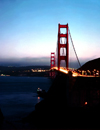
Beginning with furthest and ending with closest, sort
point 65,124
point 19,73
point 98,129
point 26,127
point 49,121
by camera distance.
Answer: point 19,73 < point 26,127 < point 49,121 < point 65,124 < point 98,129

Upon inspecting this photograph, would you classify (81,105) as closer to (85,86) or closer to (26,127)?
(85,86)

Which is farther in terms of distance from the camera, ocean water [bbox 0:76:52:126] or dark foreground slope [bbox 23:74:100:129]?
ocean water [bbox 0:76:52:126]

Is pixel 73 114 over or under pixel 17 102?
over

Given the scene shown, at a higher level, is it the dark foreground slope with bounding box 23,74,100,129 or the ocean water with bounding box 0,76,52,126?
the dark foreground slope with bounding box 23,74,100,129

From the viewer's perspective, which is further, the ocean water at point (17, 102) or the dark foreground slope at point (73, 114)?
the ocean water at point (17, 102)

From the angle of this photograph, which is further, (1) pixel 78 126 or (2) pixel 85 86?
(2) pixel 85 86

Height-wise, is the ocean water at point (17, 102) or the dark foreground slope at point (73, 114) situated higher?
the dark foreground slope at point (73, 114)

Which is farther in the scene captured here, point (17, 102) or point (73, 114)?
point (17, 102)

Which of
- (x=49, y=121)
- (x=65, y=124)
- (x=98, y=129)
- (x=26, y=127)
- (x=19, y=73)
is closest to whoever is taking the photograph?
(x=98, y=129)

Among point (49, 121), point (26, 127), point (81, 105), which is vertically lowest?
point (26, 127)

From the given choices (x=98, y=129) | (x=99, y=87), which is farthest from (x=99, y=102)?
(x=98, y=129)

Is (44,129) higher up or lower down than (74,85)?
lower down
